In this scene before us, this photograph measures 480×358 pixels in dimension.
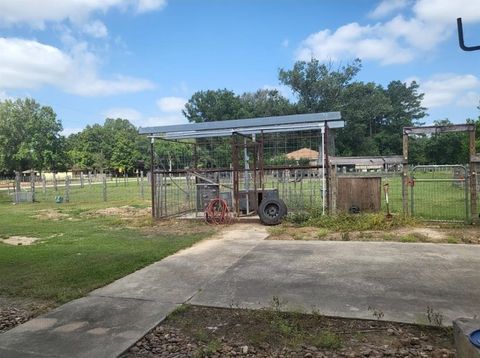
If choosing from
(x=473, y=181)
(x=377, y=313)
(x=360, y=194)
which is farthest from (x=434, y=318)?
(x=360, y=194)

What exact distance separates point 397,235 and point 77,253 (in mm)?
6739

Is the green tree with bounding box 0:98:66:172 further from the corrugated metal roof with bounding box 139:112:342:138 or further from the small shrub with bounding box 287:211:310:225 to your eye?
the small shrub with bounding box 287:211:310:225

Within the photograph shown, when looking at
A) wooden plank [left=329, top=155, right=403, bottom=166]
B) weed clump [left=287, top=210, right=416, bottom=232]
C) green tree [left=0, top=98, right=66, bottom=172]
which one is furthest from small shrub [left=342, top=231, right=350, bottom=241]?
green tree [left=0, top=98, right=66, bottom=172]

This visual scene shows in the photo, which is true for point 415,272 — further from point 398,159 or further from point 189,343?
point 398,159

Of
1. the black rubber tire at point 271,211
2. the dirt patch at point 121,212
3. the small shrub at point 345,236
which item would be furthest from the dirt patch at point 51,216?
the small shrub at point 345,236

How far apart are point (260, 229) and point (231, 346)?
723 centimetres

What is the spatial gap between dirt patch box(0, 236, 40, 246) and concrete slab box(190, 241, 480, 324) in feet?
18.2

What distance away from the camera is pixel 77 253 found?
8297mm

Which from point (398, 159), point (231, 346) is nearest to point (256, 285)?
point (231, 346)

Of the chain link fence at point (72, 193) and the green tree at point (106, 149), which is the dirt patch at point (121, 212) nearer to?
the chain link fence at point (72, 193)

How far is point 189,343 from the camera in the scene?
4.07 m

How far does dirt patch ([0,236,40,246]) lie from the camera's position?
988 cm

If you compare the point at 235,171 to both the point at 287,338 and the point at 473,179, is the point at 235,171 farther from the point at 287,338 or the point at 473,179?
the point at 287,338

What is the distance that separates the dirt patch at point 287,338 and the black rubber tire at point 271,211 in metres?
7.27
